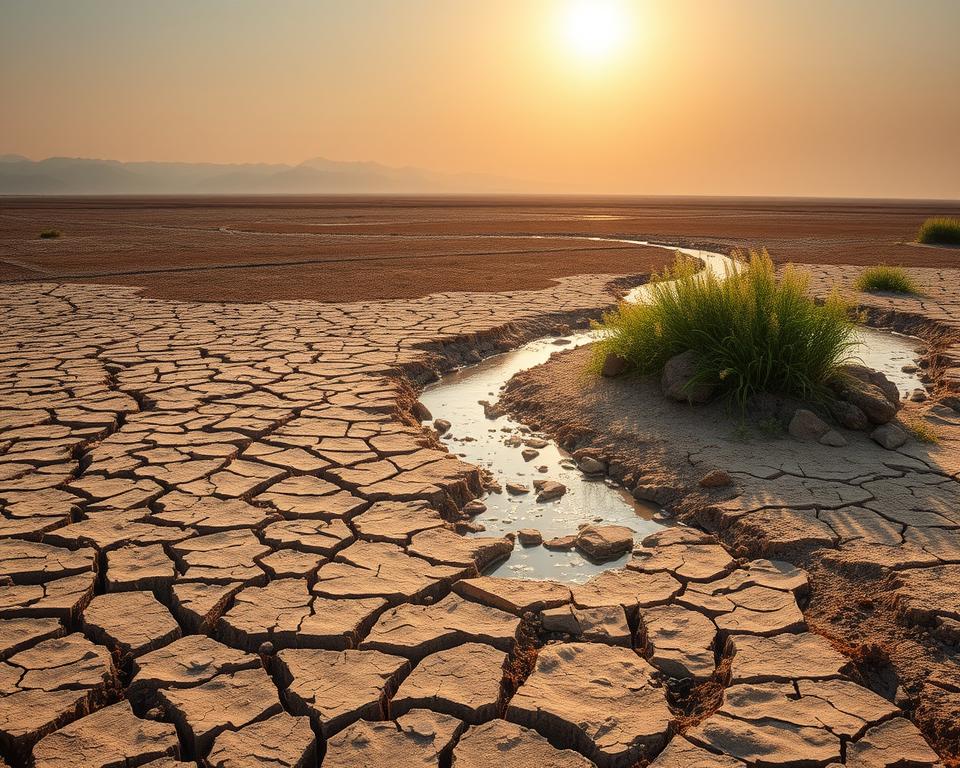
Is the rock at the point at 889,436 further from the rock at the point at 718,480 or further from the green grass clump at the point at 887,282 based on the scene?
the green grass clump at the point at 887,282

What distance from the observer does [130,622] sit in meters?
2.59

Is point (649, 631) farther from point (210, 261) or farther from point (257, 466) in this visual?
point (210, 261)

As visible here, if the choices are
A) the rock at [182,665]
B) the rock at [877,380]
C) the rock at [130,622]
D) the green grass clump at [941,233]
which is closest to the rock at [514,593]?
the rock at [182,665]

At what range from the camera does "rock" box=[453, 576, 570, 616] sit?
2.76m

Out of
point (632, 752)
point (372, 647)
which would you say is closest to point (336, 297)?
point (372, 647)

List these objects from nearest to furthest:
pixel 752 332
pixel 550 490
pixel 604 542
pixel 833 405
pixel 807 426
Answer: pixel 604 542
pixel 550 490
pixel 807 426
pixel 833 405
pixel 752 332

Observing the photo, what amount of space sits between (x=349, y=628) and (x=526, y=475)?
1.94m

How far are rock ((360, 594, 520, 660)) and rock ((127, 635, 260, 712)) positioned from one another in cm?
41

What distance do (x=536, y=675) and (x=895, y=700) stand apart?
3.55 feet

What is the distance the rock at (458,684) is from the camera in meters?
2.20

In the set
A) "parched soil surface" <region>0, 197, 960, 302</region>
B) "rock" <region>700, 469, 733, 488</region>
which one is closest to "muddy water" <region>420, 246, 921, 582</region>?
"rock" <region>700, 469, 733, 488</region>

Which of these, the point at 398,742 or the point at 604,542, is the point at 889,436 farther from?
the point at 398,742

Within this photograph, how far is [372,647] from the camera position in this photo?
2.47 meters

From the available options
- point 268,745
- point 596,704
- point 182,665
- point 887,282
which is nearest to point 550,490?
point 596,704
